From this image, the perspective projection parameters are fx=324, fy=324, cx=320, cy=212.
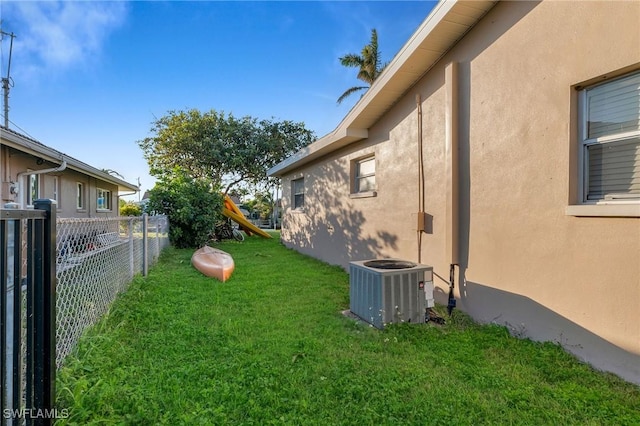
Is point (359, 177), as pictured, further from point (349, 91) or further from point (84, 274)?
point (349, 91)

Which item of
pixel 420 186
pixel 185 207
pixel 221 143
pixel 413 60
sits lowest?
pixel 185 207

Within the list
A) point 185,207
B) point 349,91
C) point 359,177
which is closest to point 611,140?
point 359,177

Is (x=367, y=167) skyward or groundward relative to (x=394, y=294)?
skyward

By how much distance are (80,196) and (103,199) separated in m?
3.47

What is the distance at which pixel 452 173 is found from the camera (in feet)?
15.0

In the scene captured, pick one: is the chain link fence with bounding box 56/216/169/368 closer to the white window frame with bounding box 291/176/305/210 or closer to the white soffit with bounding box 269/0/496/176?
the white soffit with bounding box 269/0/496/176

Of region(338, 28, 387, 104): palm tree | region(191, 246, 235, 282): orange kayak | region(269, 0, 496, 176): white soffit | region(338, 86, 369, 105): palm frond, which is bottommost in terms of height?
region(191, 246, 235, 282): orange kayak

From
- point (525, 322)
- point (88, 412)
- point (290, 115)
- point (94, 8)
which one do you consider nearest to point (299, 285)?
point (525, 322)

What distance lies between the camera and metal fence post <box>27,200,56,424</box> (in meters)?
1.73

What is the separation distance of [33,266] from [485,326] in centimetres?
442

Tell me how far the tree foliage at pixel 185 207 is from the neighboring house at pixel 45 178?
2310 mm

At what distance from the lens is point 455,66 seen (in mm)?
4637

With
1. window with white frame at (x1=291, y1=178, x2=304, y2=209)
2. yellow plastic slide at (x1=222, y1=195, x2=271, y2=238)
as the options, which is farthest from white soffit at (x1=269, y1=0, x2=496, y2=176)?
yellow plastic slide at (x1=222, y1=195, x2=271, y2=238)

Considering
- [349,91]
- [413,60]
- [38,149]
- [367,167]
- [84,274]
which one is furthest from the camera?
[349,91]
